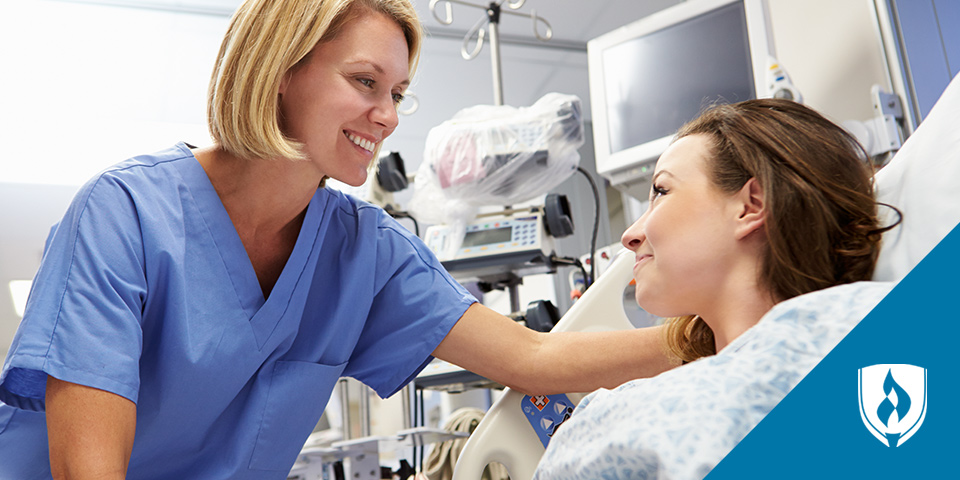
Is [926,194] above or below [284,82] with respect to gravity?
below

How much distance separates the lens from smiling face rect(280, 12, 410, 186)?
1.14m

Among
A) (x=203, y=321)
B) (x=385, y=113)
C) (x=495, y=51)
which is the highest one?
(x=495, y=51)

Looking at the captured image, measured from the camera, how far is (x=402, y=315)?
1256mm

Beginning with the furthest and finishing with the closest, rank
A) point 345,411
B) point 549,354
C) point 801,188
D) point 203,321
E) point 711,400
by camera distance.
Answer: point 345,411 → point 549,354 → point 203,321 → point 801,188 → point 711,400

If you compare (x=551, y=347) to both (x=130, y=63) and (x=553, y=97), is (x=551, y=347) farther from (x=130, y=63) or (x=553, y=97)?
(x=130, y=63)

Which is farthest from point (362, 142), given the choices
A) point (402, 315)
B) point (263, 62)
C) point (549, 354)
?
point (549, 354)

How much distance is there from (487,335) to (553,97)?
982 millimetres

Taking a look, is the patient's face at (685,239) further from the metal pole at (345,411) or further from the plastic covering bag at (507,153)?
the metal pole at (345,411)

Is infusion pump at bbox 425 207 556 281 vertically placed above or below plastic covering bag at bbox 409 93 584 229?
below

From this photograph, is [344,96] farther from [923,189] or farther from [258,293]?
[923,189]

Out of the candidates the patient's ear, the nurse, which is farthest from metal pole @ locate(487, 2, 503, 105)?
the patient's ear

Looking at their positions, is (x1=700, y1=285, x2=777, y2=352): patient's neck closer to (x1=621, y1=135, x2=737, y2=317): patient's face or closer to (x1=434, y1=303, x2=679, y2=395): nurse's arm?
(x1=621, y1=135, x2=737, y2=317): patient's face

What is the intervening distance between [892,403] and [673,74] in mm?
1985

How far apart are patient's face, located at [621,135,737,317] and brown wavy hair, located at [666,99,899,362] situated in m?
0.02
